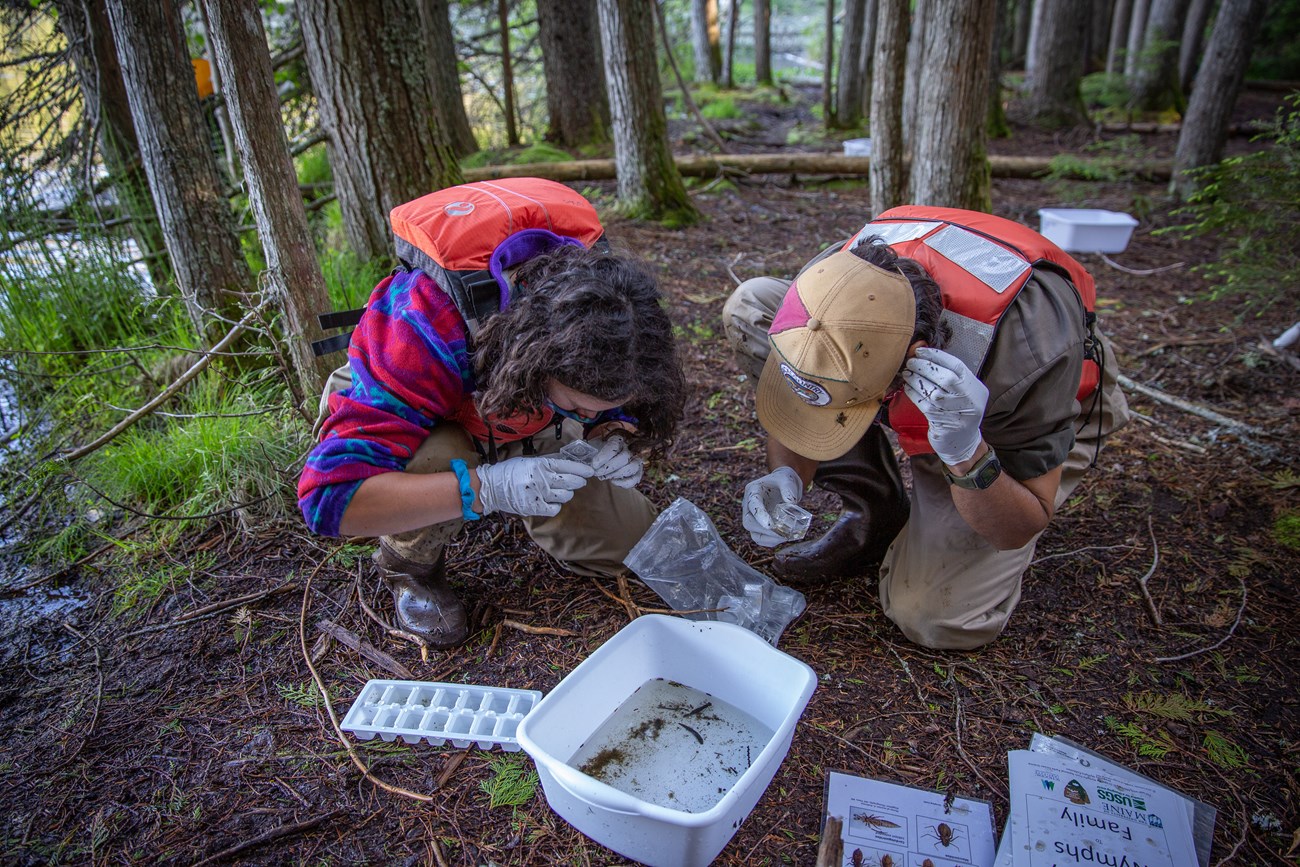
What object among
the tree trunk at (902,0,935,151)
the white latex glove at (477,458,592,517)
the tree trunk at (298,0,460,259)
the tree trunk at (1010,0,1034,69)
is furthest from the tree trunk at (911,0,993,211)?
the tree trunk at (1010,0,1034,69)

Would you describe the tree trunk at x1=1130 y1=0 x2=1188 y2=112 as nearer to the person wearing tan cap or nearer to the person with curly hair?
the person wearing tan cap

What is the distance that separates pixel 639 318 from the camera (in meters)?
1.50

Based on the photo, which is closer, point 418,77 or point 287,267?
point 287,267

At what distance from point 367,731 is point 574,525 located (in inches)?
28.9

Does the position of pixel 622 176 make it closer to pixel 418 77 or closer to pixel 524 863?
pixel 418 77

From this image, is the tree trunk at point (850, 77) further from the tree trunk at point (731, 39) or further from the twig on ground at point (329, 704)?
the twig on ground at point (329, 704)

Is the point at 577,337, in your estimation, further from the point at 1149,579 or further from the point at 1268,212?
the point at 1268,212

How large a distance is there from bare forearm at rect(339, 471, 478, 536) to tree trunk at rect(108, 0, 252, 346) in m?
1.38

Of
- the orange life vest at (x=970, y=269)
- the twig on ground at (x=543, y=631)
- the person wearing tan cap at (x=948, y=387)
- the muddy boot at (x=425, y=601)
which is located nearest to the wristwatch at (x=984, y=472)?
the person wearing tan cap at (x=948, y=387)

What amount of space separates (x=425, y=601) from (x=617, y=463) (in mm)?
643

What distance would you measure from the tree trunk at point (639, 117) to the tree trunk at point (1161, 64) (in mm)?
6495

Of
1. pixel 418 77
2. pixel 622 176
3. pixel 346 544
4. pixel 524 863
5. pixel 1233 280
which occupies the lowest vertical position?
pixel 524 863

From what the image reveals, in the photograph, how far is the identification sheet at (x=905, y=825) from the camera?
1383 mm

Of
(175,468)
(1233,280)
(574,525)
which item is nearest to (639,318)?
(574,525)
